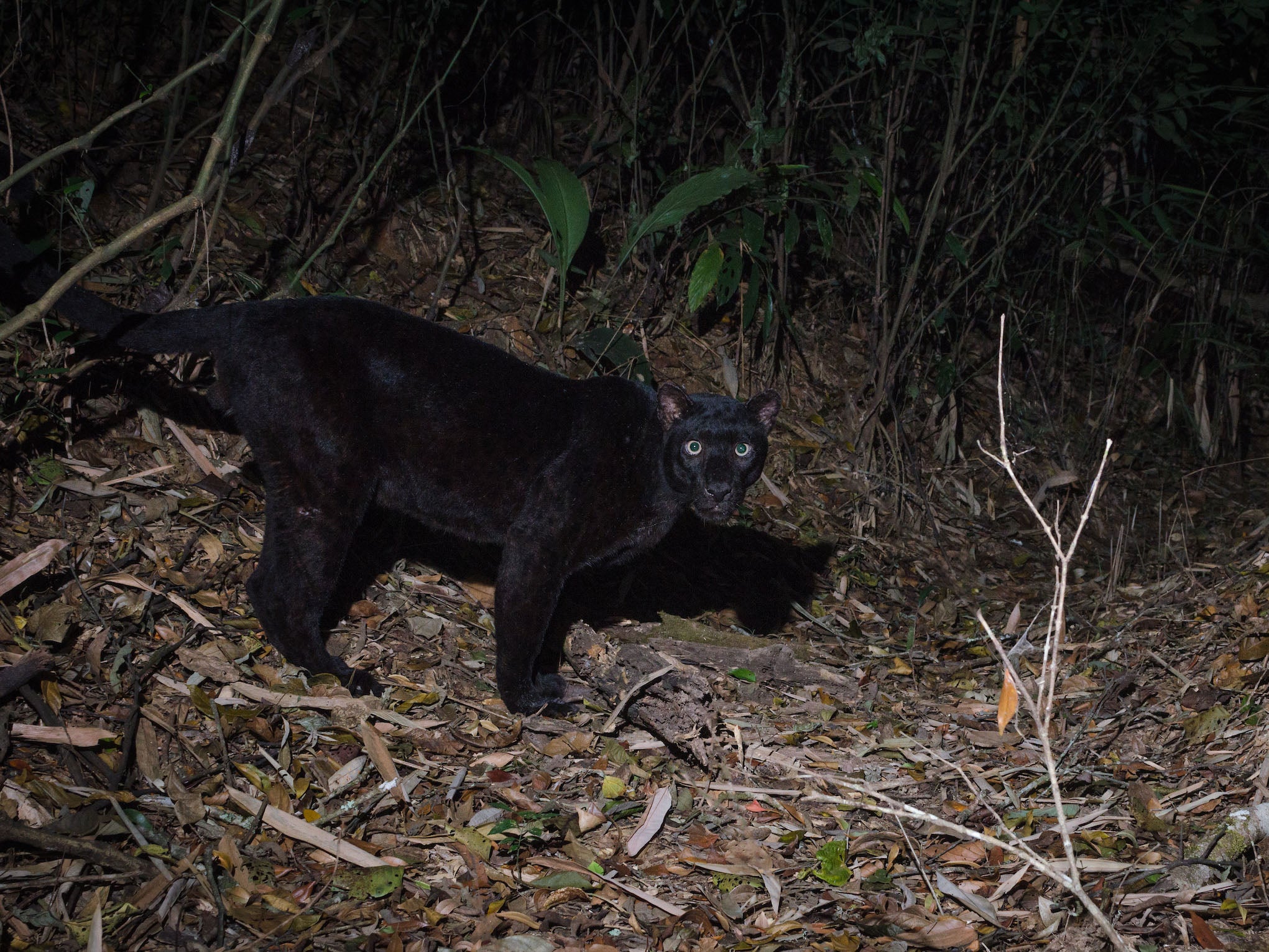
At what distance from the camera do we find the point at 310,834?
290 centimetres

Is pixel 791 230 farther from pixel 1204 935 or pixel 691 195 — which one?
pixel 1204 935

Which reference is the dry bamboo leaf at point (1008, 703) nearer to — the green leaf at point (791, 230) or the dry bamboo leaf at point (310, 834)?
the dry bamboo leaf at point (310, 834)

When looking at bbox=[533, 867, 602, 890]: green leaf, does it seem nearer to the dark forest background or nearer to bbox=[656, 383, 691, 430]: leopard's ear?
bbox=[656, 383, 691, 430]: leopard's ear

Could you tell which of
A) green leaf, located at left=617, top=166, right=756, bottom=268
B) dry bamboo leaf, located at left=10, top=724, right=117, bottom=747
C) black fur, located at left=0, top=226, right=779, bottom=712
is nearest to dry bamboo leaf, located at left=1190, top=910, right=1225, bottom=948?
black fur, located at left=0, top=226, right=779, bottom=712

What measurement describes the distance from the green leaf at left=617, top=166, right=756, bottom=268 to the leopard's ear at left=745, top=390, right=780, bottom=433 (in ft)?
4.33

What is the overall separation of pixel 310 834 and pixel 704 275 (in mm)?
3432

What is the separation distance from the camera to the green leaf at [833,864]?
9.78 feet

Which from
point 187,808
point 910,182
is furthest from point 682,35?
point 187,808

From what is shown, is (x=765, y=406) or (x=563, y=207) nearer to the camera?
(x=765, y=406)

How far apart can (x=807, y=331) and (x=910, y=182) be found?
122cm

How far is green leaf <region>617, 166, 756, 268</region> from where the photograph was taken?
5047 millimetres

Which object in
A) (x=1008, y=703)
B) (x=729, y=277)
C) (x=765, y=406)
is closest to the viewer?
(x=1008, y=703)

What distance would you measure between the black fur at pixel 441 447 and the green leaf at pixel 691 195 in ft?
4.28

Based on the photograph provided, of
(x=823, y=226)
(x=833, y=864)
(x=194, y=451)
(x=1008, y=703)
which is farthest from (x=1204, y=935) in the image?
(x=194, y=451)
